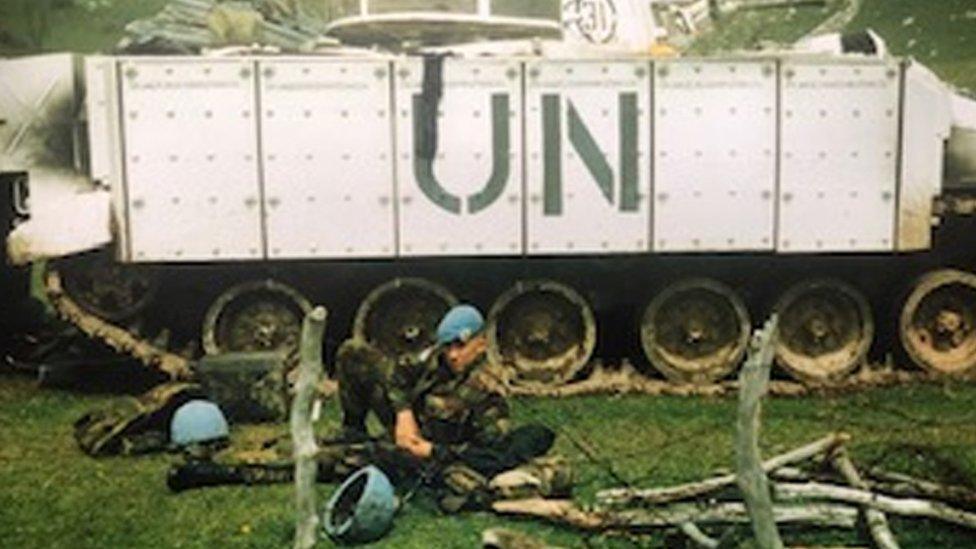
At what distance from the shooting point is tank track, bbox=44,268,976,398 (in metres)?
9.12

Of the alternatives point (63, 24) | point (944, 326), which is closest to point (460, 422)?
point (944, 326)

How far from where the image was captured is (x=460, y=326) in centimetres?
639

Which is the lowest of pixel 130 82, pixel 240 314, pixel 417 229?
pixel 240 314

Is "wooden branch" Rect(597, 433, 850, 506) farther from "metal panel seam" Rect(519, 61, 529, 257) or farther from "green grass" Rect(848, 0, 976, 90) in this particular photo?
"green grass" Rect(848, 0, 976, 90)

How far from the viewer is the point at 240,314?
944cm

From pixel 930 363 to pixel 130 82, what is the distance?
7136mm

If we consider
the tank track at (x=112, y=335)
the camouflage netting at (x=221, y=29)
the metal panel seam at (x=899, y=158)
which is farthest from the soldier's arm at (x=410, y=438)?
the metal panel seam at (x=899, y=158)

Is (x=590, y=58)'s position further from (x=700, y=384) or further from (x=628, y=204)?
(x=700, y=384)

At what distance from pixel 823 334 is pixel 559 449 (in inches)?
127

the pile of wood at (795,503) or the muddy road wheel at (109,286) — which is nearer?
the pile of wood at (795,503)

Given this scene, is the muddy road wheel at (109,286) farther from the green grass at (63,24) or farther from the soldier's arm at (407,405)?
the soldier's arm at (407,405)

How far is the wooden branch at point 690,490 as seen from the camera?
605cm

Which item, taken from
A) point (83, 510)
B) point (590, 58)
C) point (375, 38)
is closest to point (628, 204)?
point (590, 58)

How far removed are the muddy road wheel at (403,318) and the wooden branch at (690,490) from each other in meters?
3.49
